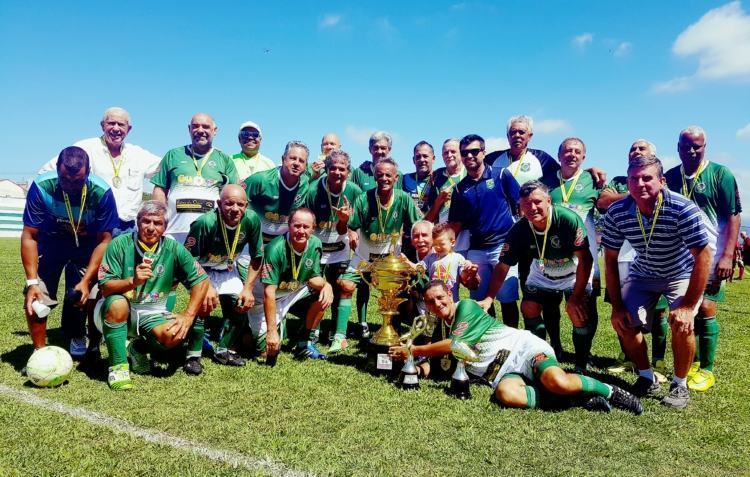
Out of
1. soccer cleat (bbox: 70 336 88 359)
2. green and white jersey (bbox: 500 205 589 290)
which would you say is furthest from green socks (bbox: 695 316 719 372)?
soccer cleat (bbox: 70 336 88 359)

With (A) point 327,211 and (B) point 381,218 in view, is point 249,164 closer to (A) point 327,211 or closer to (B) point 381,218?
(A) point 327,211

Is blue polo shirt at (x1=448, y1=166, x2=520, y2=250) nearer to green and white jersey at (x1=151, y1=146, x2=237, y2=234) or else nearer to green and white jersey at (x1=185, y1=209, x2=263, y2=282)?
green and white jersey at (x1=185, y1=209, x2=263, y2=282)

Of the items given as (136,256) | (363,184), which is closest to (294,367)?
(136,256)

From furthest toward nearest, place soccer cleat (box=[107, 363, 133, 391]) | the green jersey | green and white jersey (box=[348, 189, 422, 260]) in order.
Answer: the green jersey < green and white jersey (box=[348, 189, 422, 260]) < soccer cleat (box=[107, 363, 133, 391])

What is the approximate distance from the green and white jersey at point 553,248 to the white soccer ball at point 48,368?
401 centimetres

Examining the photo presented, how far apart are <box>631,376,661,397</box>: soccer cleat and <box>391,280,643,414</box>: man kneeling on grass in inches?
22.4

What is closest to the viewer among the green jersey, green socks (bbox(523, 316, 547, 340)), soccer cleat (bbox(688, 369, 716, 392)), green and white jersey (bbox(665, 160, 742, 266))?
soccer cleat (bbox(688, 369, 716, 392))

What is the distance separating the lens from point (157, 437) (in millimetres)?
3518

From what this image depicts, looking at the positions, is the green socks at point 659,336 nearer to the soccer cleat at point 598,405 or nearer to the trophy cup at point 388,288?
the soccer cleat at point 598,405

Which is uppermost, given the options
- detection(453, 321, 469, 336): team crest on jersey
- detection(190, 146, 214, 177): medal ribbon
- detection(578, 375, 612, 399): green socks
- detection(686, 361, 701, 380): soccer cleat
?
detection(190, 146, 214, 177): medal ribbon

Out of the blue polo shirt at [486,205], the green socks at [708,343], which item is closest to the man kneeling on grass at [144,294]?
the blue polo shirt at [486,205]

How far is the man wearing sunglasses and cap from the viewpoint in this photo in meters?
7.12

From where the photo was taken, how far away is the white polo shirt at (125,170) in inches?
238

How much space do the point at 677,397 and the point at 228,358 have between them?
405 centimetres
